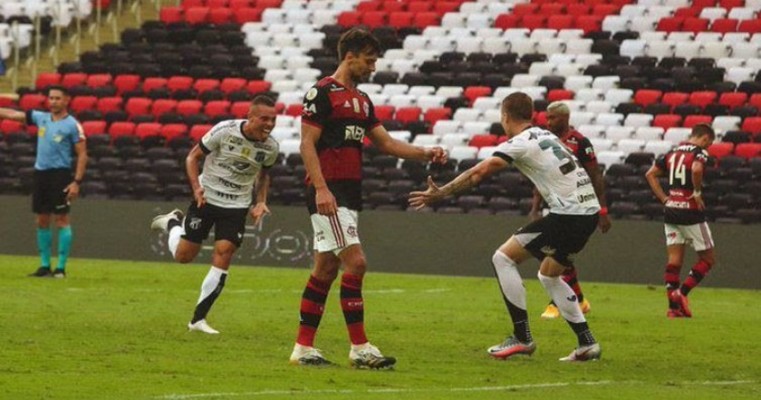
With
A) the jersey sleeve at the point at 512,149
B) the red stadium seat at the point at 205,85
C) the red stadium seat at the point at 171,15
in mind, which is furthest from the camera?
the red stadium seat at the point at 171,15

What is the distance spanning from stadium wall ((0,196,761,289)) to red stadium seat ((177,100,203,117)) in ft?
14.6

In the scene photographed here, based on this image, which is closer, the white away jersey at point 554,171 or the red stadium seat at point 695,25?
the white away jersey at point 554,171

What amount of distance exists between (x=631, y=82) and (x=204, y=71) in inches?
361

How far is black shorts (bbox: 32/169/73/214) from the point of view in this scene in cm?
2198

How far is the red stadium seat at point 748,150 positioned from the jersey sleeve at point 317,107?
17.2m

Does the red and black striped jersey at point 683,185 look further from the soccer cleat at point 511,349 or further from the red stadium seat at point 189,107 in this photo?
the red stadium seat at point 189,107

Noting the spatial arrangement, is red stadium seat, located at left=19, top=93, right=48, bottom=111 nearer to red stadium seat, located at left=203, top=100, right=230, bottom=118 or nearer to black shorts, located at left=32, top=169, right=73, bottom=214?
red stadium seat, located at left=203, top=100, right=230, bottom=118

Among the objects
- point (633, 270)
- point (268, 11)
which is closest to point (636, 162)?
point (633, 270)

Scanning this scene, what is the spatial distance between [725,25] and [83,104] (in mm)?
12976

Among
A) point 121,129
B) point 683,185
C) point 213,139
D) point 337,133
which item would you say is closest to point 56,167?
point 213,139

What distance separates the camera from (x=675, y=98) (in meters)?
30.1

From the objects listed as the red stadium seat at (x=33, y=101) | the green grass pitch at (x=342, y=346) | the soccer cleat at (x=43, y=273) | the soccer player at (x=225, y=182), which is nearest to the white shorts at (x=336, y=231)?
the green grass pitch at (x=342, y=346)

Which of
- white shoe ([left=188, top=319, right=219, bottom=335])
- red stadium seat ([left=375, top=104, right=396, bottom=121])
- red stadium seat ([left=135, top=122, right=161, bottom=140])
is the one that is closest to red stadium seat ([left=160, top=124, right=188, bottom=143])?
red stadium seat ([left=135, top=122, right=161, bottom=140])

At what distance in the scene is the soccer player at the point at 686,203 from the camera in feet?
61.5
